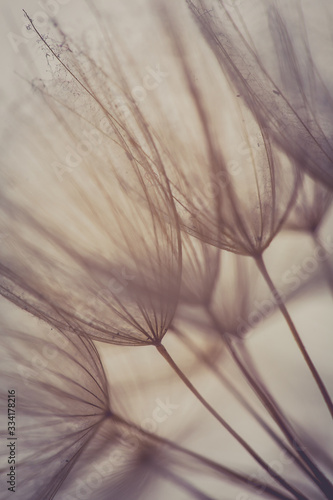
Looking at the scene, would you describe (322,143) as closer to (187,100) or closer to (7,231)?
(187,100)

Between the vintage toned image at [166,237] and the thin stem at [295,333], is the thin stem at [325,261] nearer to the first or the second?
the vintage toned image at [166,237]

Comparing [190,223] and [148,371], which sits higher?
[190,223]

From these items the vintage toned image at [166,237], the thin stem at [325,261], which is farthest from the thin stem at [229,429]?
the thin stem at [325,261]

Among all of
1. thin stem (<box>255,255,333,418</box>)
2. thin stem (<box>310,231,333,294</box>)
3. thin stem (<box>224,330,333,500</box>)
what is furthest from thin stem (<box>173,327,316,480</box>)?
thin stem (<box>310,231,333,294</box>)

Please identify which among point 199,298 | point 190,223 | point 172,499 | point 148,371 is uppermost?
point 190,223

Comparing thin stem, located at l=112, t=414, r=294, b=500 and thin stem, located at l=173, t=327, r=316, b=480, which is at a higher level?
thin stem, located at l=173, t=327, r=316, b=480

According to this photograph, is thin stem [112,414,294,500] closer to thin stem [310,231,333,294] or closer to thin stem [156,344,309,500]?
thin stem [156,344,309,500]

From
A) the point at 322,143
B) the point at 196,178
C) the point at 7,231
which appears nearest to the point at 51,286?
the point at 7,231

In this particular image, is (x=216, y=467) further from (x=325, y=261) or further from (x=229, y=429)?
(x=325, y=261)
